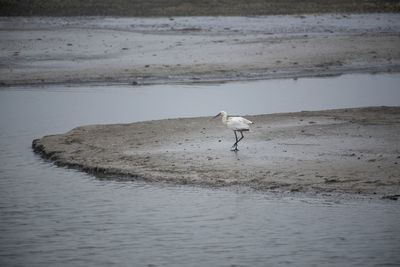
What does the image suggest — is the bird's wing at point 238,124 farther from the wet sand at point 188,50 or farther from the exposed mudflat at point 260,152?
the wet sand at point 188,50

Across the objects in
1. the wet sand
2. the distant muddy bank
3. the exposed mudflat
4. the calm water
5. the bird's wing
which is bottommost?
the calm water

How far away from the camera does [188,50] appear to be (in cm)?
3139

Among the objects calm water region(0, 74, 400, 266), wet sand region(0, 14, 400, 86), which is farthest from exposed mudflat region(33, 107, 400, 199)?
wet sand region(0, 14, 400, 86)

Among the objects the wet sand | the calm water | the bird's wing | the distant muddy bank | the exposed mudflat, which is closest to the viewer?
the calm water

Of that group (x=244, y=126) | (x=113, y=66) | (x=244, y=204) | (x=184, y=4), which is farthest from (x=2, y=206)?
(x=184, y=4)

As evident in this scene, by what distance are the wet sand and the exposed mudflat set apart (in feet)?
34.5

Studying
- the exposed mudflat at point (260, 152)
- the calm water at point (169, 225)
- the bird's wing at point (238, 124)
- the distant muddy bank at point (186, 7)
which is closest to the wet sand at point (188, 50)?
the distant muddy bank at point (186, 7)

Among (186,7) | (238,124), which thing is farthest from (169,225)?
(186,7)

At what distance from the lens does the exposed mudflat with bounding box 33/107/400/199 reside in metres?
11.2

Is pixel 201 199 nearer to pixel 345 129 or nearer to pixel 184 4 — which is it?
pixel 345 129

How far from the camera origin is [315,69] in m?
28.0

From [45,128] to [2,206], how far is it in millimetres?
6655

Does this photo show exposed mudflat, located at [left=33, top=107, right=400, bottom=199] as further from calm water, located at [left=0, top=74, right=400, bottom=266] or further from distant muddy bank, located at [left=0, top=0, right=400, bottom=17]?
distant muddy bank, located at [left=0, top=0, right=400, bottom=17]

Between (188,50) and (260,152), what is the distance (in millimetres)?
18961
